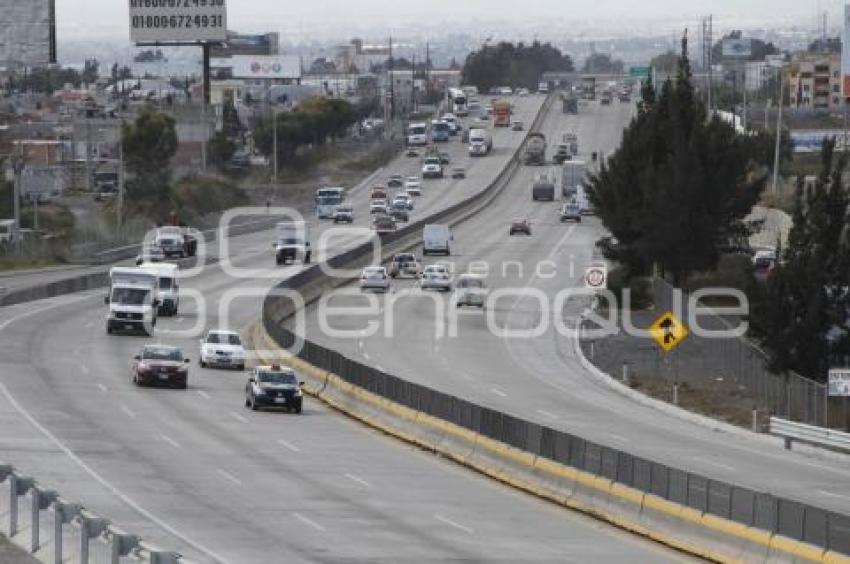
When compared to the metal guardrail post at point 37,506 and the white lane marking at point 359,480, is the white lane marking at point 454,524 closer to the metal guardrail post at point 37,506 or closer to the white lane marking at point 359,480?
the white lane marking at point 359,480

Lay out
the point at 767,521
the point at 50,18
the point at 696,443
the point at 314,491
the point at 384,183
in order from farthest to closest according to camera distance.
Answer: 1. the point at 384,183
2. the point at 50,18
3. the point at 696,443
4. the point at 314,491
5. the point at 767,521

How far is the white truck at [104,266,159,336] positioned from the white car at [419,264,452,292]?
2281 cm

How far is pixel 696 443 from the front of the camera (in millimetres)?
50812

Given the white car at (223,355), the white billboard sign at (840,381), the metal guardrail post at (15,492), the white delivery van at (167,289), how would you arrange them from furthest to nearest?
the white delivery van at (167,289), the white car at (223,355), the white billboard sign at (840,381), the metal guardrail post at (15,492)

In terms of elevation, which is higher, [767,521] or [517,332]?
[767,521]

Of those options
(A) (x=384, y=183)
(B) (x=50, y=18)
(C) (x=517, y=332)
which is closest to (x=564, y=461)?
(C) (x=517, y=332)

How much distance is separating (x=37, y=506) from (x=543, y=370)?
44.3 meters

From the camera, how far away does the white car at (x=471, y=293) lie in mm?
90312

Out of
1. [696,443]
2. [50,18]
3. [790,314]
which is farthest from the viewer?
[50,18]

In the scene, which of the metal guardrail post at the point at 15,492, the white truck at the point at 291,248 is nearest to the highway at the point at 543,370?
the white truck at the point at 291,248

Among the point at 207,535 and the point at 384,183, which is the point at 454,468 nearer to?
the point at 207,535

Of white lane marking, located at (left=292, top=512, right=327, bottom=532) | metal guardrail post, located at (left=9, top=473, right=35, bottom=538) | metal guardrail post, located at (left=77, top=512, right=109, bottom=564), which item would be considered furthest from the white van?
metal guardrail post, located at (left=77, top=512, right=109, bottom=564)

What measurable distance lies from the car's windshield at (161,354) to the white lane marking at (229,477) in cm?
1766

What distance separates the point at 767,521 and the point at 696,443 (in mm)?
21950
